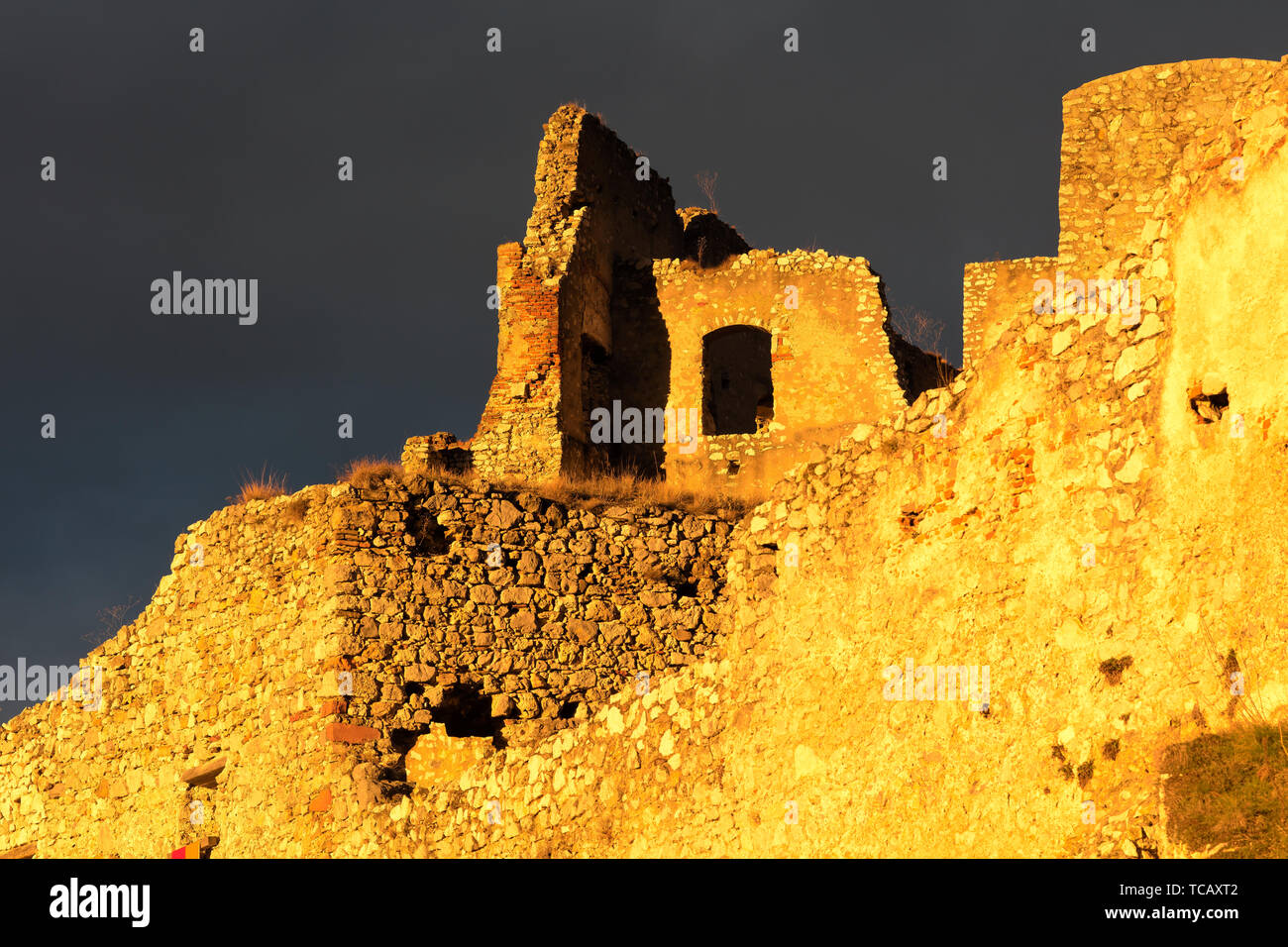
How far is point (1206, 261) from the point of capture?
661 centimetres

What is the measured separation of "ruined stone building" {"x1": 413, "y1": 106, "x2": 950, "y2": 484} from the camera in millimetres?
17656

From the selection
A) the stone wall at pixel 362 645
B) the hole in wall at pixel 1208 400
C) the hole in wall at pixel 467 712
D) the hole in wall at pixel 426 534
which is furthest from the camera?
the hole in wall at pixel 426 534

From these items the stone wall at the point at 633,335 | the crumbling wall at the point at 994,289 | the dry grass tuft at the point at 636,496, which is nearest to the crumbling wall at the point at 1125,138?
the crumbling wall at the point at 994,289

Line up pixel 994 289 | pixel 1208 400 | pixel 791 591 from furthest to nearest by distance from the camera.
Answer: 1. pixel 994 289
2. pixel 791 591
3. pixel 1208 400

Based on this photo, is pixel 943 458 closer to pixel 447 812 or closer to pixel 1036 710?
pixel 1036 710

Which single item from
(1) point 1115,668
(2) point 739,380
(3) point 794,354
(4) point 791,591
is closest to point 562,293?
(3) point 794,354

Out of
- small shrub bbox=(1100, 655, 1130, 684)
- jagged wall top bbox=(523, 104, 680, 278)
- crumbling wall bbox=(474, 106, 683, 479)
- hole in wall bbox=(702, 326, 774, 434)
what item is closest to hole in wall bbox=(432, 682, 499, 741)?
crumbling wall bbox=(474, 106, 683, 479)

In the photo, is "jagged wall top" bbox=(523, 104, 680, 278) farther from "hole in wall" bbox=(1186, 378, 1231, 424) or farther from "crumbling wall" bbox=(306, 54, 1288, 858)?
"hole in wall" bbox=(1186, 378, 1231, 424)

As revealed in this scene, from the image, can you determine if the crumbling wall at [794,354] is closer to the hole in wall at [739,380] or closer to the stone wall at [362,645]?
the hole in wall at [739,380]

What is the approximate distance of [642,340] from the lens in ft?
62.8

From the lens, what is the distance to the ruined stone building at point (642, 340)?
695 inches

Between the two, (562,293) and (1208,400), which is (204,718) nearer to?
(562,293)

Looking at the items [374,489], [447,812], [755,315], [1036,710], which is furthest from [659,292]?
[1036,710]

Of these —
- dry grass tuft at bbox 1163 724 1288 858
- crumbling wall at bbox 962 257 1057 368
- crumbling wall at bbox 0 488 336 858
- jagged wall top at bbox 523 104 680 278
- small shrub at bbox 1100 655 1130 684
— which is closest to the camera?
dry grass tuft at bbox 1163 724 1288 858
